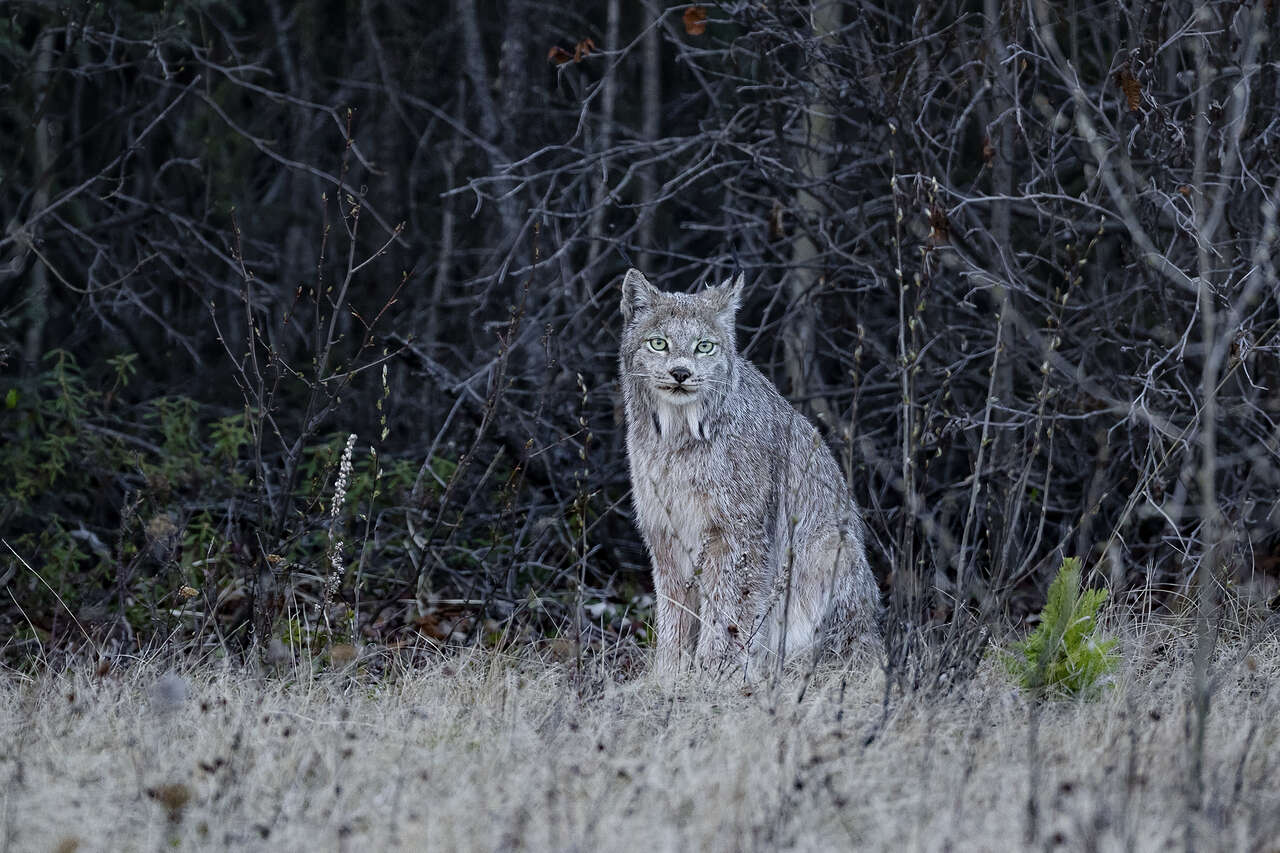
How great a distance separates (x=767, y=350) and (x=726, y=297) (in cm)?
319

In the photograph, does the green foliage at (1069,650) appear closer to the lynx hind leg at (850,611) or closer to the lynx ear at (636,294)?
the lynx hind leg at (850,611)

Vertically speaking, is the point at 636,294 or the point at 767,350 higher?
the point at 636,294

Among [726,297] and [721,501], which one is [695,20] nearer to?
[726,297]

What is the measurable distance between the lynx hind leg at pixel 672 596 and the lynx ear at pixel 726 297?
1.03m

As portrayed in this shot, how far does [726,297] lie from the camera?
6.36 m

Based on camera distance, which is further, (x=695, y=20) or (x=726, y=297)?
(x=695, y=20)

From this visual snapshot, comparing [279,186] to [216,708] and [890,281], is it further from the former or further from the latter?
[216,708]

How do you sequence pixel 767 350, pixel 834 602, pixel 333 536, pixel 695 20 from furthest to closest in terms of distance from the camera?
1. pixel 767 350
2. pixel 695 20
3. pixel 834 602
4. pixel 333 536

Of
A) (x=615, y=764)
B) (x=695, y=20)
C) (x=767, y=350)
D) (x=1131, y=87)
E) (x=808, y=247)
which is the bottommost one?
(x=615, y=764)

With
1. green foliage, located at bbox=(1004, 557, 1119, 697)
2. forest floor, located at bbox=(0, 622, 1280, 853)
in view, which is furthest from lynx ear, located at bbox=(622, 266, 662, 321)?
green foliage, located at bbox=(1004, 557, 1119, 697)

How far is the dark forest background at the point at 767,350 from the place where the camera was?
622 cm

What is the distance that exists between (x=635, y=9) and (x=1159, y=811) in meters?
10.7

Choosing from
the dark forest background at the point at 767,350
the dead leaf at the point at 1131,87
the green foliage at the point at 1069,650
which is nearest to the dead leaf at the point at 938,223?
the dark forest background at the point at 767,350

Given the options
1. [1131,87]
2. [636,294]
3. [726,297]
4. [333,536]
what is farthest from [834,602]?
[1131,87]
